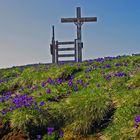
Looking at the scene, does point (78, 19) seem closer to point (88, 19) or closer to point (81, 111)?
point (88, 19)

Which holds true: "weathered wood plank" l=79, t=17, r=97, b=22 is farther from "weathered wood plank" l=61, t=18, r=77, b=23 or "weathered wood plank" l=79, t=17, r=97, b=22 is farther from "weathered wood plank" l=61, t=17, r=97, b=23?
"weathered wood plank" l=61, t=18, r=77, b=23

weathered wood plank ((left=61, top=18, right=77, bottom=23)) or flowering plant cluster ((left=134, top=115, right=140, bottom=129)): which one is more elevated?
weathered wood plank ((left=61, top=18, right=77, bottom=23))

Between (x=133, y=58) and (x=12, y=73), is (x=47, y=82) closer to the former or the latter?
(x=133, y=58)

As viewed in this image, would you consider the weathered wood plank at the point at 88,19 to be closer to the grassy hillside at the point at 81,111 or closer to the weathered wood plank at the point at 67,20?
the weathered wood plank at the point at 67,20

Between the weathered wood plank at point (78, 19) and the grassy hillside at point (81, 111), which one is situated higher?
the weathered wood plank at point (78, 19)

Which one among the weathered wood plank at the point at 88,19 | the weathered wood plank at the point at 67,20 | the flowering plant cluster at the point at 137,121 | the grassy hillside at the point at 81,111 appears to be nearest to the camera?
the flowering plant cluster at the point at 137,121

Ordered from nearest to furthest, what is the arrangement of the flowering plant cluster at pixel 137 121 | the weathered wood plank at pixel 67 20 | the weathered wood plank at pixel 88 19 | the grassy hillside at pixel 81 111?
the flowering plant cluster at pixel 137 121, the grassy hillside at pixel 81 111, the weathered wood plank at pixel 88 19, the weathered wood plank at pixel 67 20

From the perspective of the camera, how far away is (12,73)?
22.6 meters

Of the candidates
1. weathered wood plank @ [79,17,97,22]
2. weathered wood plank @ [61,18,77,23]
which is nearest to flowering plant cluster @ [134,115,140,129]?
weathered wood plank @ [79,17,97,22]

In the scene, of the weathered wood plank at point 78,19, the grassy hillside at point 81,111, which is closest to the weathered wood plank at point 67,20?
the weathered wood plank at point 78,19

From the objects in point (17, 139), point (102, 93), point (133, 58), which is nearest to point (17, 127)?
point (17, 139)

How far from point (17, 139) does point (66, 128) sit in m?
1.38

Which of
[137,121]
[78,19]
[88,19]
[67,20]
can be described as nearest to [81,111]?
[137,121]

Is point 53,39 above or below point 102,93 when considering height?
above
